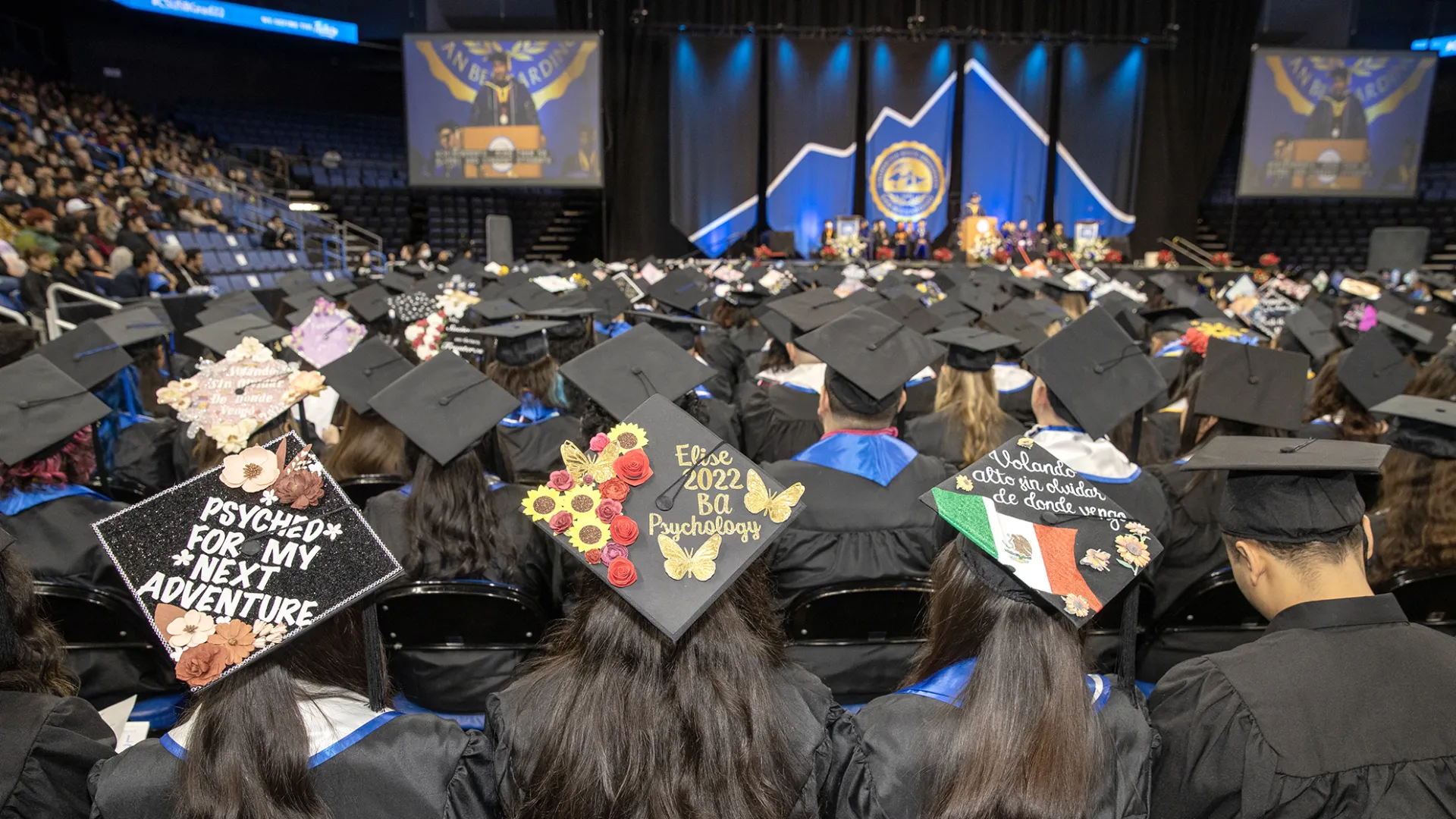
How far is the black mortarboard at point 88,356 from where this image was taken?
12.0 ft

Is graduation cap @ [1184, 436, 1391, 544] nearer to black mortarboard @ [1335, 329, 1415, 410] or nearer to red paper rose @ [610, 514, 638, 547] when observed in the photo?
red paper rose @ [610, 514, 638, 547]

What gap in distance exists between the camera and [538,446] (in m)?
3.67

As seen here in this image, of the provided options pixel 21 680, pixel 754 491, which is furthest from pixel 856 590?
pixel 21 680

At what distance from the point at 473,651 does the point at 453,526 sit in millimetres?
372

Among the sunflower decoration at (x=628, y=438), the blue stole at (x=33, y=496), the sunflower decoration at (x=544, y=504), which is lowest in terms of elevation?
the blue stole at (x=33, y=496)

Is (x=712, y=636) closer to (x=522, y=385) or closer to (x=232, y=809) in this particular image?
(x=232, y=809)

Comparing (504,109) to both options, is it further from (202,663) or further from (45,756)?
(202,663)

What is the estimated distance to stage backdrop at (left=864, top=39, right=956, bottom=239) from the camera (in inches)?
706

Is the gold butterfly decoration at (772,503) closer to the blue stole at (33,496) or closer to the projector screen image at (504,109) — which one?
the blue stole at (33,496)

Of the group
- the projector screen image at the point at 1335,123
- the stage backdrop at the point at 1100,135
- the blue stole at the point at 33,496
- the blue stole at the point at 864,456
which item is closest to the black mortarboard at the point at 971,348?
the blue stole at the point at 864,456

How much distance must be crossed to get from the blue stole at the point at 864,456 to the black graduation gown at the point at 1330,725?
1.22 meters

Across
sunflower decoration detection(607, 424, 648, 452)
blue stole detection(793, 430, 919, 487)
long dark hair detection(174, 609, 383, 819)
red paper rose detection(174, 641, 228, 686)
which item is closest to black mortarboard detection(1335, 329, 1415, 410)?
blue stole detection(793, 430, 919, 487)

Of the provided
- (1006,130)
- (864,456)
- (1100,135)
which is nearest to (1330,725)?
(864,456)

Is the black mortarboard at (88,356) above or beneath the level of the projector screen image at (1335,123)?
beneath
